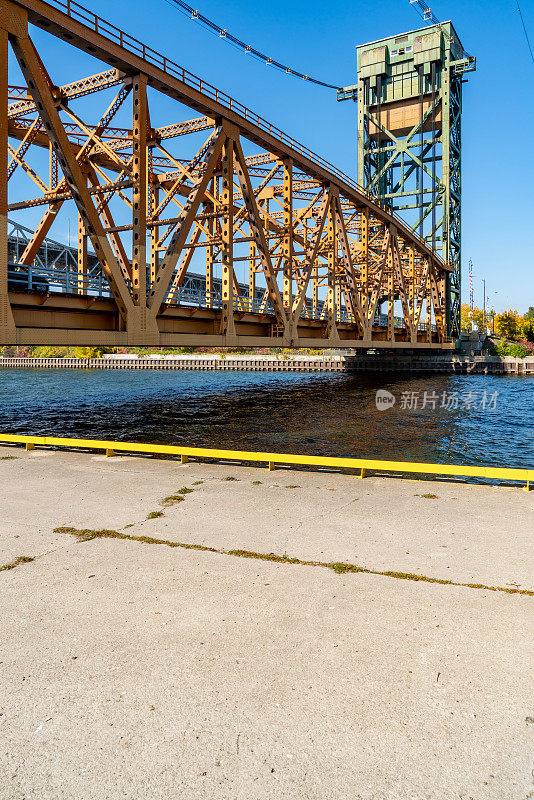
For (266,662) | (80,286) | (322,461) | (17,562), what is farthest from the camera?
(80,286)

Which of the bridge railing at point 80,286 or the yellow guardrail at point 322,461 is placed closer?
the yellow guardrail at point 322,461

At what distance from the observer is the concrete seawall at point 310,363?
7439 cm

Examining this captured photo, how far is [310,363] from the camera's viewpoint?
9025 cm

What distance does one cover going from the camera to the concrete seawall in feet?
244

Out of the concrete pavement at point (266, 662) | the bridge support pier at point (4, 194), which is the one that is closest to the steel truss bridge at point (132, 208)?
the bridge support pier at point (4, 194)

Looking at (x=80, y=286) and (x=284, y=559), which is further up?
(x=80, y=286)

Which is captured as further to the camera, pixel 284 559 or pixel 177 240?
pixel 177 240

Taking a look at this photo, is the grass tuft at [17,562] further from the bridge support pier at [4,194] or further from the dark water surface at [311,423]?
the dark water surface at [311,423]

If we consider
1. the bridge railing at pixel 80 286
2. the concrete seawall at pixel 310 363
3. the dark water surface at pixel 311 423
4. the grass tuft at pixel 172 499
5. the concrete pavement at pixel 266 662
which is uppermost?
the bridge railing at pixel 80 286

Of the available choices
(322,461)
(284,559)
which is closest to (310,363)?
(322,461)

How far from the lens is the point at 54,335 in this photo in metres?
16.7

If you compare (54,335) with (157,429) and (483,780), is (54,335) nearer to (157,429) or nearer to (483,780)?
(157,429)

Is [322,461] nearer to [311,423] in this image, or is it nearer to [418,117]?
[311,423]

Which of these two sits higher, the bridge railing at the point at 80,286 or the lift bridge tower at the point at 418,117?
the lift bridge tower at the point at 418,117
